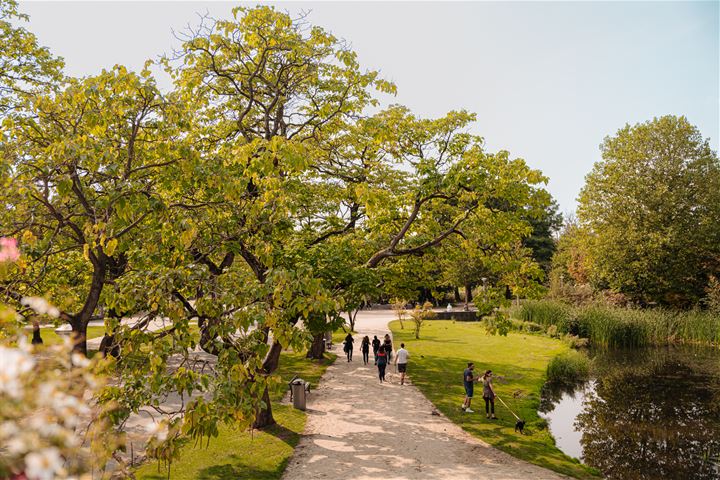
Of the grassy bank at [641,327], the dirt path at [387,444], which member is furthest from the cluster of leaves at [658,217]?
the dirt path at [387,444]

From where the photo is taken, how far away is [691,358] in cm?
2845

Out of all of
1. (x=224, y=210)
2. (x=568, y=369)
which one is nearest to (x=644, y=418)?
(x=568, y=369)

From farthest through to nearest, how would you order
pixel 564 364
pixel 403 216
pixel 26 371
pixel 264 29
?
1. pixel 564 364
2. pixel 403 216
3. pixel 264 29
4. pixel 26 371

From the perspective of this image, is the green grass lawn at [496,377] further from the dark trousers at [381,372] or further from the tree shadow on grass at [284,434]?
the tree shadow on grass at [284,434]

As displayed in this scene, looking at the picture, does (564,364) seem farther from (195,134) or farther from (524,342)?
(195,134)

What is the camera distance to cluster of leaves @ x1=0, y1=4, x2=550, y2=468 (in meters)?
7.54

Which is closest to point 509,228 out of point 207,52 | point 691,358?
point 207,52

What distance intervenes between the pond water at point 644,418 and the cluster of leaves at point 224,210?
18.0 ft

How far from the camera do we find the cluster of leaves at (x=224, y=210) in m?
7.54

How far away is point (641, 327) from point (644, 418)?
61.6 ft

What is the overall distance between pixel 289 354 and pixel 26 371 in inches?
1071

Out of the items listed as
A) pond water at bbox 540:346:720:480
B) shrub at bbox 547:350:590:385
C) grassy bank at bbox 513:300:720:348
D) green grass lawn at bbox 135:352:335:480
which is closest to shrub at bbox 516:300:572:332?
grassy bank at bbox 513:300:720:348

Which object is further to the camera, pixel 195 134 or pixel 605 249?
pixel 605 249

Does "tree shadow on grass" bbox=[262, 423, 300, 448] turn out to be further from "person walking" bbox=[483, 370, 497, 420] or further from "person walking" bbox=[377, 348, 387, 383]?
"person walking" bbox=[377, 348, 387, 383]
